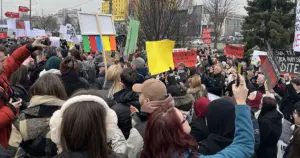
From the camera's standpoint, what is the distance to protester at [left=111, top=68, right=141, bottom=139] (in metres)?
3.48

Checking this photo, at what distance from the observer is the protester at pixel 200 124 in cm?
356

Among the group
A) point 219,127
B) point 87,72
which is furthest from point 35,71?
point 219,127

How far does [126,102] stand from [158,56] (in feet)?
10.2

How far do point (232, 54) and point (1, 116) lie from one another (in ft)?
31.1

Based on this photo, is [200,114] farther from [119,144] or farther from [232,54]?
[232,54]

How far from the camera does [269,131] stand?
12.9 feet

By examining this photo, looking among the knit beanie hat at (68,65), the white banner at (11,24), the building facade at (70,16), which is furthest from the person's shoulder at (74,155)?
the building facade at (70,16)

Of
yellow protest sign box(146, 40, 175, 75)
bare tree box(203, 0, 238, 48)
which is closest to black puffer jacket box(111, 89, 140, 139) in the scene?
yellow protest sign box(146, 40, 175, 75)

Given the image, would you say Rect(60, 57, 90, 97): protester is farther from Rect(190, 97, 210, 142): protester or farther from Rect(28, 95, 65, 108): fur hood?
Rect(190, 97, 210, 142): protester

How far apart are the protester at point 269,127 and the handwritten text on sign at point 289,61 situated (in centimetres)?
456

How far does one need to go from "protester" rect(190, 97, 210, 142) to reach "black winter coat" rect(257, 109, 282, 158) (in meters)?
0.83

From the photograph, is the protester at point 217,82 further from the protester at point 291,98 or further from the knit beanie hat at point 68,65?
the knit beanie hat at point 68,65

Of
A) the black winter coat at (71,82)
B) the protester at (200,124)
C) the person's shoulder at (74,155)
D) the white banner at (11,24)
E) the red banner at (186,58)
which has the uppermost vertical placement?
the white banner at (11,24)

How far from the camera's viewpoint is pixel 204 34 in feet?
54.7
